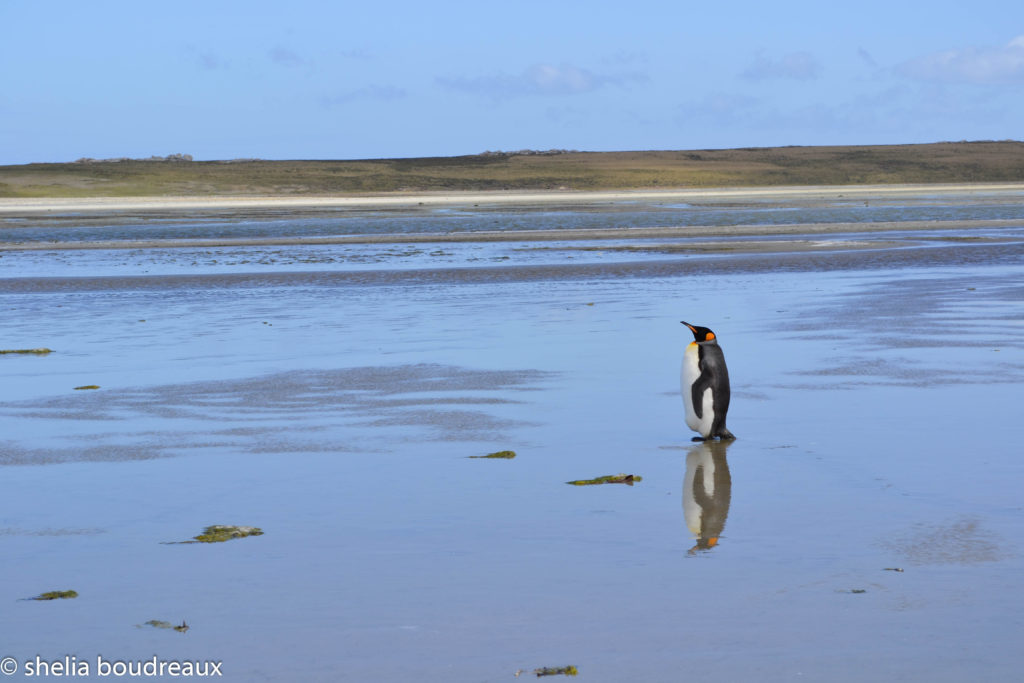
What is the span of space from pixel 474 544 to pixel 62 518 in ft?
6.96

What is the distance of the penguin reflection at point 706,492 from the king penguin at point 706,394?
0.11 m

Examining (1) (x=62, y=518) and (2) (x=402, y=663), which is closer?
(2) (x=402, y=663)

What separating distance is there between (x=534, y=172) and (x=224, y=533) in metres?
119

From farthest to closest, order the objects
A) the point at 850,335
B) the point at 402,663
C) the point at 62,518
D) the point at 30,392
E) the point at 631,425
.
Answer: the point at 850,335 < the point at 30,392 < the point at 631,425 < the point at 62,518 < the point at 402,663

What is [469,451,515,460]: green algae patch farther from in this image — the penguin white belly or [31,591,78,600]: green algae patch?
[31,591,78,600]: green algae patch

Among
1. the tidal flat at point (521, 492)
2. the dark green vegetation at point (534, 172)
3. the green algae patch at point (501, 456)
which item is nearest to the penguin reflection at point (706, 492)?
the tidal flat at point (521, 492)

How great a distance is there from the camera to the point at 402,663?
14.7 feet

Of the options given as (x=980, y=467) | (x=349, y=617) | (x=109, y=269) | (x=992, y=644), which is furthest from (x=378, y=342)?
(x=109, y=269)

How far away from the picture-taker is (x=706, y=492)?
686 centimetres

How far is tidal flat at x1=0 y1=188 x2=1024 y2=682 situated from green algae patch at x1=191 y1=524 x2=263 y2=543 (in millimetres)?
67

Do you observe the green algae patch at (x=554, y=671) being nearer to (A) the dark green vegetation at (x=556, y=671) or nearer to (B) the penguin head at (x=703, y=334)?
(A) the dark green vegetation at (x=556, y=671)

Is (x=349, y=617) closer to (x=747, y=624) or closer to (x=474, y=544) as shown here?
(x=474, y=544)

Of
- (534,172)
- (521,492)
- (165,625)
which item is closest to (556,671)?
(165,625)

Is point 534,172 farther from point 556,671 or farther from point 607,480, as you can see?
point 556,671
